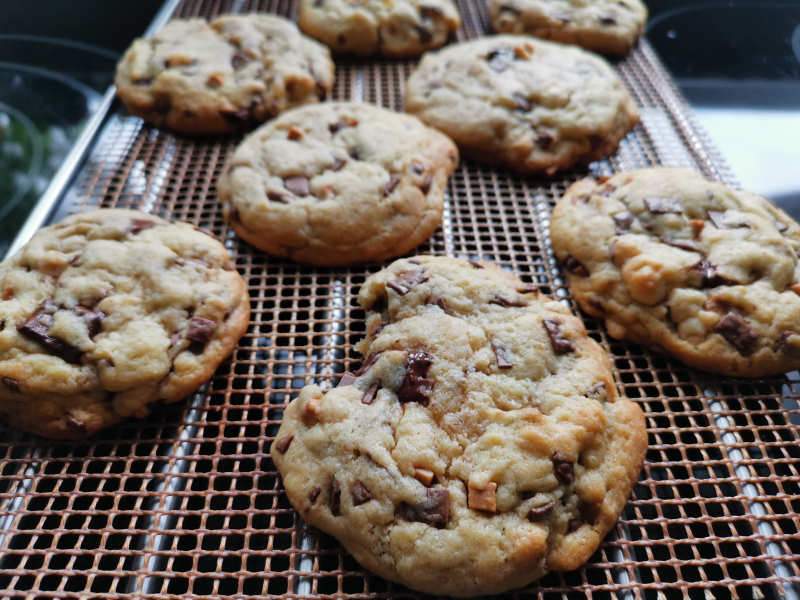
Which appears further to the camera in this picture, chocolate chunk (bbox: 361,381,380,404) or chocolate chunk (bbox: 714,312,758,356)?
chocolate chunk (bbox: 714,312,758,356)

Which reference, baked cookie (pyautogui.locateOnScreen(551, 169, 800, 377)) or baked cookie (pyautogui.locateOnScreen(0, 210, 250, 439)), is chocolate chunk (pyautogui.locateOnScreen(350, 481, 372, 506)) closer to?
baked cookie (pyautogui.locateOnScreen(0, 210, 250, 439))

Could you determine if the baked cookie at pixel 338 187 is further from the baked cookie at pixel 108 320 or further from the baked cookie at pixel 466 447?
the baked cookie at pixel 466 447

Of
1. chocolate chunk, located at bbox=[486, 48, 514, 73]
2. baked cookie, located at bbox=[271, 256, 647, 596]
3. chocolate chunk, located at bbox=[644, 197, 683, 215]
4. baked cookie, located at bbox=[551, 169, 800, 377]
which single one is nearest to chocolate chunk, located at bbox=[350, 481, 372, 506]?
baked cookie, located at bbox=[271, 256, 647, 596]

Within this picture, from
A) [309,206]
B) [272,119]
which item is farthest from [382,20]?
[309,206]

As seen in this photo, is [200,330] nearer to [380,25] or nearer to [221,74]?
[221,74]

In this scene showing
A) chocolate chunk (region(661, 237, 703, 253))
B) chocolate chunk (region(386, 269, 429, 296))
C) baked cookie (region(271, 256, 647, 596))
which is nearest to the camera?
baked cookie (region(271, 256, 647, 596))
